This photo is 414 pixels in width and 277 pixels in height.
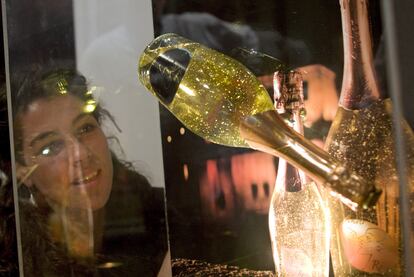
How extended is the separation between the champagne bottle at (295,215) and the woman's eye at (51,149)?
1.13 ft

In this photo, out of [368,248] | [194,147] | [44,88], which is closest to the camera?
[368,248]

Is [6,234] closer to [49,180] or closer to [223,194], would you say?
[49,180]

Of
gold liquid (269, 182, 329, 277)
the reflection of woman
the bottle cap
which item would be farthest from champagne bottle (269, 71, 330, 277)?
the reflection of woman

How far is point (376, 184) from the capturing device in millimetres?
525

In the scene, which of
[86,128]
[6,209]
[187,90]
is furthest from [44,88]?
[187,90]

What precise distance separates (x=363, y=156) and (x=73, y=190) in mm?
436

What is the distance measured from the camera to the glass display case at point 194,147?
522 mm

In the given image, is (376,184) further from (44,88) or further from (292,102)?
(44,88)

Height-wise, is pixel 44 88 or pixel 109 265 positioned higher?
pixel 44 88

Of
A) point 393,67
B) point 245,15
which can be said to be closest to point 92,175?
point 245,15

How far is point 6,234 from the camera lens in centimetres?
82

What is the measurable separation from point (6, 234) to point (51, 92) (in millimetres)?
235

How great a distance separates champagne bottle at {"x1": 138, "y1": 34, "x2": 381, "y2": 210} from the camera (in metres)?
0.52

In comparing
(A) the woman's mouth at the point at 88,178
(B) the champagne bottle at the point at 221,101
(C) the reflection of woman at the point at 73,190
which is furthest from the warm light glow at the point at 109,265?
(B) the champagne bottle at the point at 221,101
